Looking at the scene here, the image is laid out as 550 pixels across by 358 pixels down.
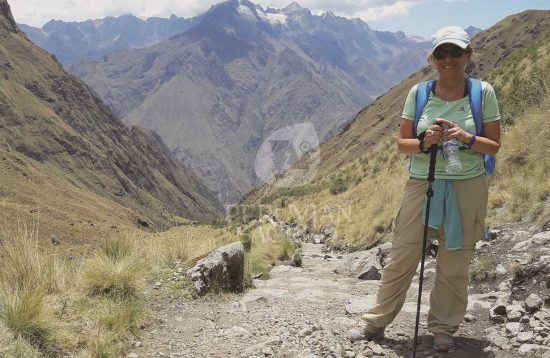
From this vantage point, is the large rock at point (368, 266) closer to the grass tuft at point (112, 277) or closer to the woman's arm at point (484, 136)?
the grass tuft at point (112, 277)

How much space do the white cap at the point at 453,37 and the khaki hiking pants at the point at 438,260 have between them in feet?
3.77

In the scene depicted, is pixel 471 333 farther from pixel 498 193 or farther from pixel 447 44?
pixel 498 193

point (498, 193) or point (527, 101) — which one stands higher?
point (527, 101)

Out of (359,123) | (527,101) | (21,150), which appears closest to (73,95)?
(21,150)

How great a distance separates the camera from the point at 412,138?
13.7 ft

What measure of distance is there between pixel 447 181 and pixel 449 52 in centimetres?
109

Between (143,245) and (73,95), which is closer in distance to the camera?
(143,245)

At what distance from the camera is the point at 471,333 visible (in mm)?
4758

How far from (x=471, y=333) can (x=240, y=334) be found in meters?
2.41

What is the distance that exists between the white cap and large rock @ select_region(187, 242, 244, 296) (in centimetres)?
433

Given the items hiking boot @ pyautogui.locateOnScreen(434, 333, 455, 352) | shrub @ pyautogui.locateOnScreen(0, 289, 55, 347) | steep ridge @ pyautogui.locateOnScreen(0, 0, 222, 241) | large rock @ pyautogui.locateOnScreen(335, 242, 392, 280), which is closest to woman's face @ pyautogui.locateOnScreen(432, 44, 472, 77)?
hiking boot @ pyautogui.locateOnScreen(434, 333, 455, 352)

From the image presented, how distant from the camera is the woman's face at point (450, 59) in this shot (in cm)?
394

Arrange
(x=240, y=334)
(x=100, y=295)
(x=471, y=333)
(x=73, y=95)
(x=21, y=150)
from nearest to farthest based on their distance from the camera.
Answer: (x=471, y=333)
(x=240, y=334)
(x=100, y=295)
(x=21, y=150)
(x=73, y=95)

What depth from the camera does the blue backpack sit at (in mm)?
3961
